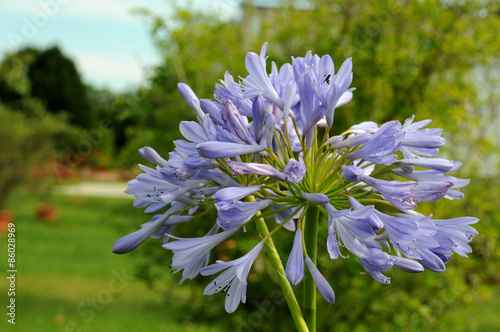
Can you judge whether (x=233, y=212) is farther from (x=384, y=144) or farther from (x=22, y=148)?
(x=22, y=148)

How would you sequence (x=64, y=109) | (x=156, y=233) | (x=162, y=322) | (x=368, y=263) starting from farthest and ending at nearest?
(x=64, y=109) → (x=162, y=322) → (x=156, y=233) → (x=368, y=263)

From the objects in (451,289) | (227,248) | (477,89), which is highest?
(477,89)

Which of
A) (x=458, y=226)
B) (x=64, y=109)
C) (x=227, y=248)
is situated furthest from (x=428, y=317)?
(x=64, y=109)

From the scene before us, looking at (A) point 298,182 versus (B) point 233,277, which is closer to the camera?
(A) point 298,182

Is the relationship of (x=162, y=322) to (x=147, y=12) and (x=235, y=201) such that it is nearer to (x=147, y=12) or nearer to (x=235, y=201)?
(x=147, y=12)

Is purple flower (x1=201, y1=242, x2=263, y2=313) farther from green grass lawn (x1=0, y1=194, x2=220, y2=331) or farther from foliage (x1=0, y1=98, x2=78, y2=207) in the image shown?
foliage (x1=0, y1=98, x2=78, y2=207)

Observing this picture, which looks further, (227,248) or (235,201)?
(227,248)

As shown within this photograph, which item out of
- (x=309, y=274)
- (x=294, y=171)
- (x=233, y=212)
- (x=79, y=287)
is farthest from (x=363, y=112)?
(x=79, y=287)

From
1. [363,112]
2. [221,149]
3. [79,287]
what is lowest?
[79,287]
